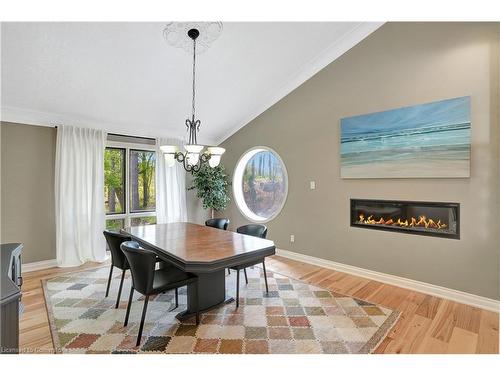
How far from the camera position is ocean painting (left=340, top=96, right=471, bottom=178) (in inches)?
109

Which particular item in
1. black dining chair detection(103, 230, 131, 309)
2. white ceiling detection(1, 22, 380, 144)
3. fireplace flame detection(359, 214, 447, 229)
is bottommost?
black dining chair detection(103, 230, 131, 309)

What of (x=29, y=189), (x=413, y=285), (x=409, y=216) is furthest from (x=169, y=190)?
(x=413, y=285)

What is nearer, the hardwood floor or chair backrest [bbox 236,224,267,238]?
the hardwood floor

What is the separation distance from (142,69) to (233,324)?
3.23 meters

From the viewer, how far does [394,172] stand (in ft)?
10.6

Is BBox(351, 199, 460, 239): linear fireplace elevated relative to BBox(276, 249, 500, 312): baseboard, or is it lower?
elevated

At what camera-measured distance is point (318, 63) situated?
3902 millimetres

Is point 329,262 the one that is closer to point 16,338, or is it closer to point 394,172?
point 394,172

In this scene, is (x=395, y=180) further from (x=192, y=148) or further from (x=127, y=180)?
(x=127, y=180)

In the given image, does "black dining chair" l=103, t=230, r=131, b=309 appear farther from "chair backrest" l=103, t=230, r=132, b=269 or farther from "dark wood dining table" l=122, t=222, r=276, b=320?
"dark wood dining table" l=122, t=222, r=276, b=320

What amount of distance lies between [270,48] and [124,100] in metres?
2.28

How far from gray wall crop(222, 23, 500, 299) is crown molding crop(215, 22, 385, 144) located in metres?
0.09

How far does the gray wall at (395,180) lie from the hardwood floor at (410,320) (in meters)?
0.31

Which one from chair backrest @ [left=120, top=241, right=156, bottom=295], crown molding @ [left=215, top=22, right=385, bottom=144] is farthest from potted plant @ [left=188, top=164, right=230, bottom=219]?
chair backrest @ [left=120, top=241, right=156, bottom=295]
